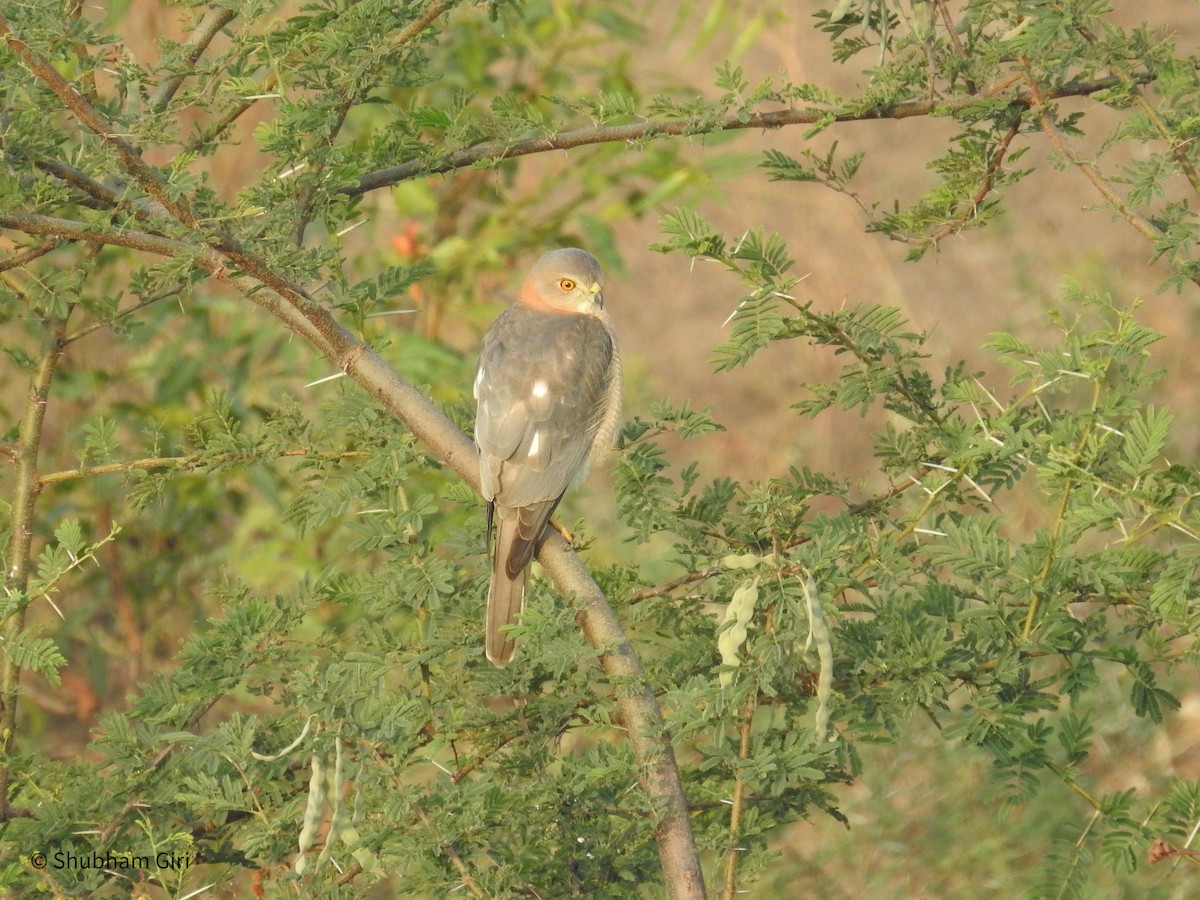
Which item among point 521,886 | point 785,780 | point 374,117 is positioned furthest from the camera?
point 374,117

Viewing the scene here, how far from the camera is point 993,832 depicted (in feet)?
17.0

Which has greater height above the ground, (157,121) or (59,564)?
(157,121)

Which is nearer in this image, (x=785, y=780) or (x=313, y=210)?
(x=785, y=780)

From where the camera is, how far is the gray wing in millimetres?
3539

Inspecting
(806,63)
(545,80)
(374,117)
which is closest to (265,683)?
(374,117)

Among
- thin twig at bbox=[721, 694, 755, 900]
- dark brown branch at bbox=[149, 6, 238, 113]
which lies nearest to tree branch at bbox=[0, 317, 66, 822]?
dark brown branch at bbox=[149, 6, 238, 113]

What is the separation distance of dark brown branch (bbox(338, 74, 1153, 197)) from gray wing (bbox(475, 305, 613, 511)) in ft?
2.60

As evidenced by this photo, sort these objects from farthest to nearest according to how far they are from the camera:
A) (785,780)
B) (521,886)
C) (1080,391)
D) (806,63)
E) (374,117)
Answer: (806,63), (1080,391), (374,117), (521,886), (785,780)

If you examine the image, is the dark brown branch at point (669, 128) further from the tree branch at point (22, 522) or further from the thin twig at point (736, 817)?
the thin twig at point (736, 817)

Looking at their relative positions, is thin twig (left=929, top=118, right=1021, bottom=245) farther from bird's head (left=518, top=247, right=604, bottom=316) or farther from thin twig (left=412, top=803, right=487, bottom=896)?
bird's head (left=518, top=247, right=604, bottom=316)

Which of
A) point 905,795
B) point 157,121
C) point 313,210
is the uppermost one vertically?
point 157,121

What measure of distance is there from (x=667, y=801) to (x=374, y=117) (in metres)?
3.44

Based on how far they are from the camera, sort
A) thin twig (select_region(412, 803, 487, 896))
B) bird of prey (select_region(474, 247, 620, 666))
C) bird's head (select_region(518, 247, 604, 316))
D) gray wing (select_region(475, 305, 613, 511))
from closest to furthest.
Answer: thin twig (select_region(412, 803, 487, 896)) → bird of prey (select_region(474, 247, 620, 666)) → gray wing (select_region(475, 305, 613, 511)) → bird's head (select_region(518, 247, 604, 316))

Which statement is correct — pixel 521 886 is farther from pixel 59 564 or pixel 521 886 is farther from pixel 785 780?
pixel 59 564
